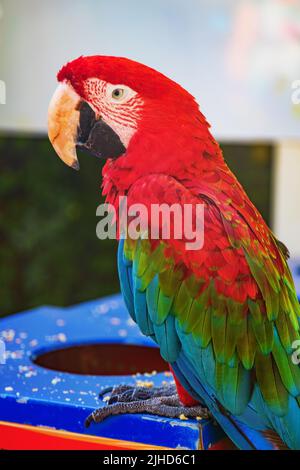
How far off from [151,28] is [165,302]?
1154 mm

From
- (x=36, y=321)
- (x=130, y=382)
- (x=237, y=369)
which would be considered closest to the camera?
(x=237, y=369)

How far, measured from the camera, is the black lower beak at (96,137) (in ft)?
2.63

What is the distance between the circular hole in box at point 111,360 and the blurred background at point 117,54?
0.49 m

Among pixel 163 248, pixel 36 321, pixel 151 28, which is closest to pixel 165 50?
pixel 151 28

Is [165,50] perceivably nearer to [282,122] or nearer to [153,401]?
[282,122]

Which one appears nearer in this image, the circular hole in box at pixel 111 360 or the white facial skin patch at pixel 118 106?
the white facial skin patch at pixel 118 106

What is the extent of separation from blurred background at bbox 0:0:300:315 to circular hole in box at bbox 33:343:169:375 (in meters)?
0.49

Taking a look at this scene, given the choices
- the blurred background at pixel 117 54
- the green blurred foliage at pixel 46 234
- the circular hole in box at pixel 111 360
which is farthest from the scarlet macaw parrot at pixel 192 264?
the green blurred foliage at pixel 46 234

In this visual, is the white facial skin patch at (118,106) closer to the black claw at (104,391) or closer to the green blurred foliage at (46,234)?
the black claw at (104,391)

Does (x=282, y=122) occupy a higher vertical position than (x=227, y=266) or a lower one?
higher

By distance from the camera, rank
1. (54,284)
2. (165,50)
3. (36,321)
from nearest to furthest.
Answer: (36,321) < (165,50) < (54,284)

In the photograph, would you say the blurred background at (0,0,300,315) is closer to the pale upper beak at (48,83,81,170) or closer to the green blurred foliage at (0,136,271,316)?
the green blurred foliage at (0,136,271,316)

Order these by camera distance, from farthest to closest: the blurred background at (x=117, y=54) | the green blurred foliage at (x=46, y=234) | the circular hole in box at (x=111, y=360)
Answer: the green blurred foliage at (x=46, y=234), the blurred background at (x=117, y=54), the circular hole in box at (x=111, y=360)

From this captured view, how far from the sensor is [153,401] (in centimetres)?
84
